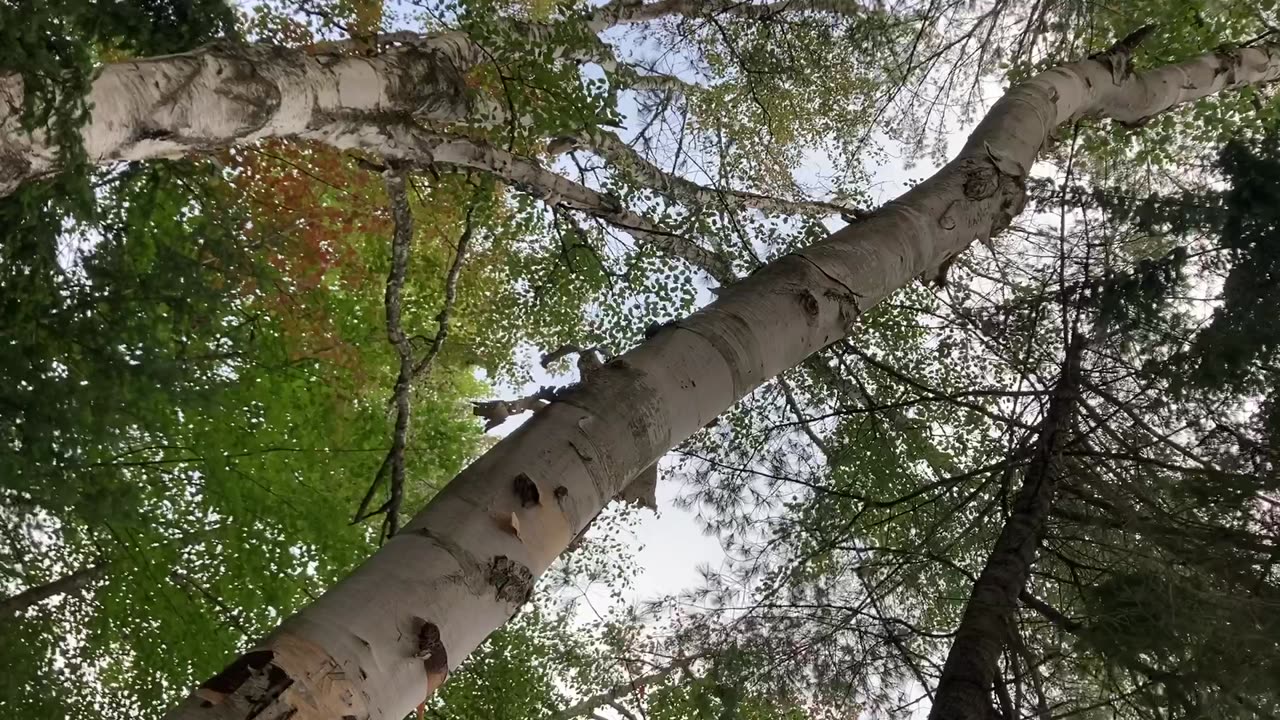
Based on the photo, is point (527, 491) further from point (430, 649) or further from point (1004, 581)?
point (1004, 581)

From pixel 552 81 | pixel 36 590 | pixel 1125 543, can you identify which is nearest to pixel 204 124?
pixel 552 81

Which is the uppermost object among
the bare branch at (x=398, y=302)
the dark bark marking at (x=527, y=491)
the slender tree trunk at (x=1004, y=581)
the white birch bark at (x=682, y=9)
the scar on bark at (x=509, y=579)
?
the white birch bark at (x=682, y=9)

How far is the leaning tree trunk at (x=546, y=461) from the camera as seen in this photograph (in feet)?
3.31

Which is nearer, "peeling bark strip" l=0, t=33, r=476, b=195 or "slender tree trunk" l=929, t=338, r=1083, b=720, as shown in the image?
"peeling bark strip" l=0, t=33, r=476, b=195

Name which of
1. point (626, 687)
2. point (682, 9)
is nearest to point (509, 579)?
point (626, 687)

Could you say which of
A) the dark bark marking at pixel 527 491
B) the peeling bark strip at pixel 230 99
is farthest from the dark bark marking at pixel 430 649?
the peeling bark strip at pixel 230 99

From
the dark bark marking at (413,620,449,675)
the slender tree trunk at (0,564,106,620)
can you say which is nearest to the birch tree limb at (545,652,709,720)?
the dark bark marking at (413,620,449,675)

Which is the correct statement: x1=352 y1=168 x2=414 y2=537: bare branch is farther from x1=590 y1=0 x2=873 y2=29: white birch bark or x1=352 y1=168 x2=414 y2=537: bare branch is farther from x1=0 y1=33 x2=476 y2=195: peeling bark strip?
x1=590 y1=0 x2=873 y2=29: white birch bark

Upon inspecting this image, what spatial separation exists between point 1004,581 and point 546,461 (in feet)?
6.20

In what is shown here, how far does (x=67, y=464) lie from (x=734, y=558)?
3224mm

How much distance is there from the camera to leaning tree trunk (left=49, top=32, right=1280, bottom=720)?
1.01m

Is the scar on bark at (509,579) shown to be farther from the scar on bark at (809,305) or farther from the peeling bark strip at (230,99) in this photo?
the peeling bark strip at (230,99)

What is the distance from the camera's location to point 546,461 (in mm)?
1339

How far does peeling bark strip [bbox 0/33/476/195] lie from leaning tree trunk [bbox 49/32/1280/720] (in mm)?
18
